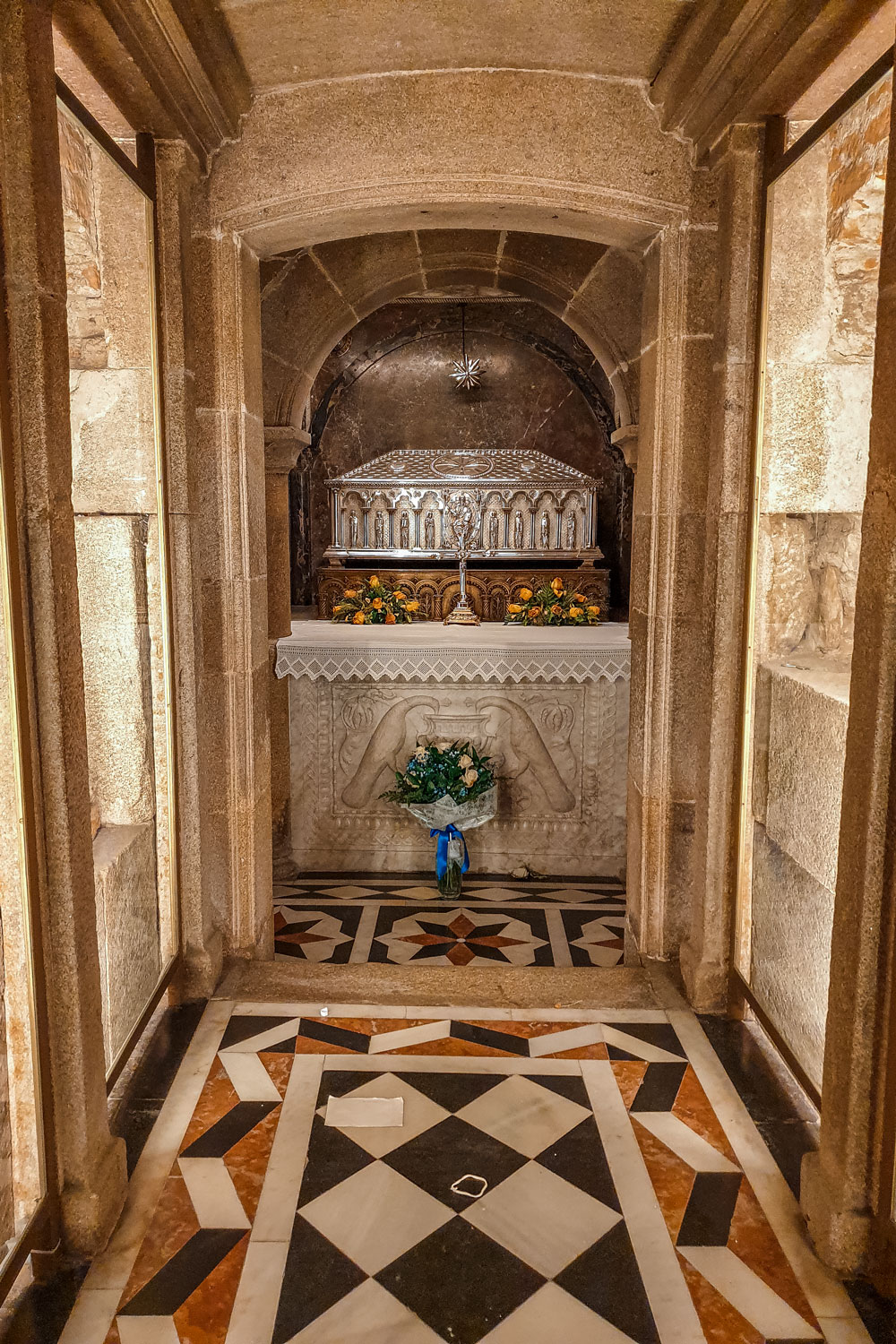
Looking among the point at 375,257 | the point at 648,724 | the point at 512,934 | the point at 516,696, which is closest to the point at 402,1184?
the point at 648,724

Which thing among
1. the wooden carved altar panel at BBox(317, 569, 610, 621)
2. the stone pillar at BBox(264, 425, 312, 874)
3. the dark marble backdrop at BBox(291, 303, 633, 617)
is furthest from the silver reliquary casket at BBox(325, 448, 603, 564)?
the stone pillar at BBox(264, 425, 312, 874)

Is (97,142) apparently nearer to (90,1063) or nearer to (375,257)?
(90,1063)

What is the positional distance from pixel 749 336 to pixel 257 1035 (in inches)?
99.9

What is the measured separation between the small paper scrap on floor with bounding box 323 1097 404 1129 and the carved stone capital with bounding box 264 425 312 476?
140 inches

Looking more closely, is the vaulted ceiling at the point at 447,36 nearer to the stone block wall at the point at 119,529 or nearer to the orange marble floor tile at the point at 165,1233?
the stone block wall at the point at 119,529

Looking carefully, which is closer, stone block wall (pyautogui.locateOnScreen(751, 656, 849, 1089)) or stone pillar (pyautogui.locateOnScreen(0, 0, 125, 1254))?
stone pillar (pyautogui.locateOnScreen(0, 0, 125, 1254))

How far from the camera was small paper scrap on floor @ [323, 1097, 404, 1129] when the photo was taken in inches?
90.4

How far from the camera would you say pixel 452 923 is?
4.51m

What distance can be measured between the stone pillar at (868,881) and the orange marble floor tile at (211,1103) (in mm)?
1430

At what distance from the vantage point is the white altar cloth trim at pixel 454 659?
4.98 metres

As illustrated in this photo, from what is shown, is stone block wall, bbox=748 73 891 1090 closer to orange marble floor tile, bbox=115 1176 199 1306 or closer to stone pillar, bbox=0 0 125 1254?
orange marble floor tile, bbox=115 1176 199 1306

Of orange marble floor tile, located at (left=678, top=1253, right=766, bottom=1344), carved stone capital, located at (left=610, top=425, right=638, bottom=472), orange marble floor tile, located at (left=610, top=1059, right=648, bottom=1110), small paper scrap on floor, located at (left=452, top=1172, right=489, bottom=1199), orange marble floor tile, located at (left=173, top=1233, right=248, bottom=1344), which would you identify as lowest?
orange marble floor tile, located at (left=173, top=1233, right=248, bottom=1344)

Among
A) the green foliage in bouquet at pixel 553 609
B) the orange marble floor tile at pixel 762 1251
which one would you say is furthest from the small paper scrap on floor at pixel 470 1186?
the green foliage in bouquet at pixel 553 609

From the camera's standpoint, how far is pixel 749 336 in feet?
8.73
